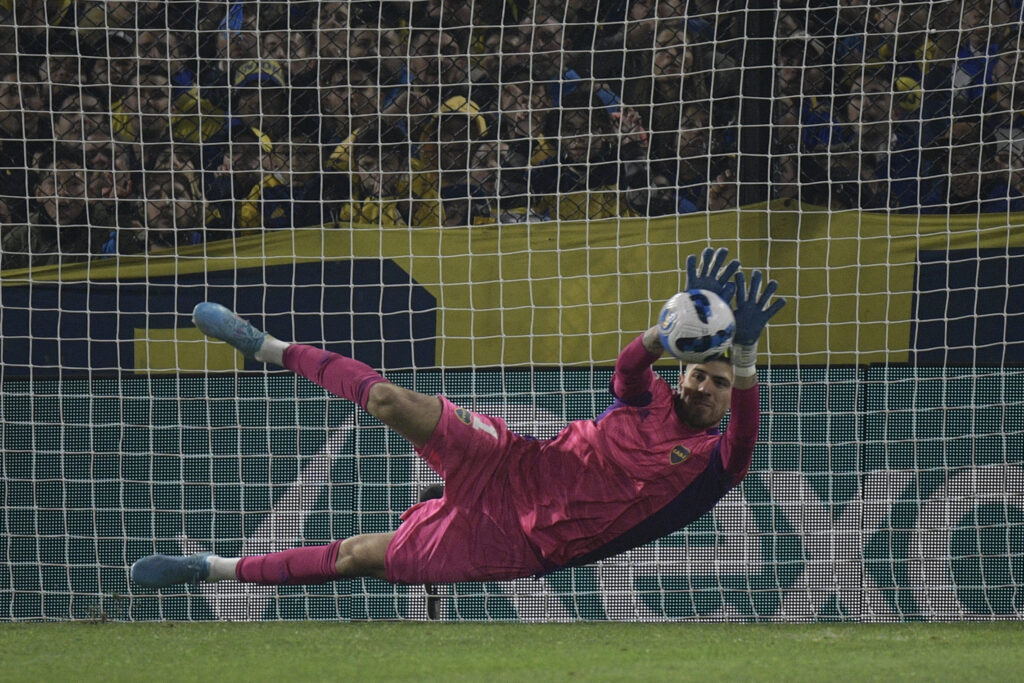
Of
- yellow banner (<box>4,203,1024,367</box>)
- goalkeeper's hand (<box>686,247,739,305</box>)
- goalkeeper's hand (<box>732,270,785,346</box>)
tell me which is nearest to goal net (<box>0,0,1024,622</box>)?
yellow banner (<box>4,203,1024,367</box>)

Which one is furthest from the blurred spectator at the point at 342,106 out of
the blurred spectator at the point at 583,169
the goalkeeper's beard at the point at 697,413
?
the goalkeeper's beard at the point at 697,413

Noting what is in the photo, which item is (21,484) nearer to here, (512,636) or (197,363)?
(197,363)

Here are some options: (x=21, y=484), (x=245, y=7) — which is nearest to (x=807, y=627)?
(x=21, y=484)

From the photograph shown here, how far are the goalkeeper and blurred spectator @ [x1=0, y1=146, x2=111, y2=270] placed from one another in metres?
2.52

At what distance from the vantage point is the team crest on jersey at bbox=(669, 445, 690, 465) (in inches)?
174

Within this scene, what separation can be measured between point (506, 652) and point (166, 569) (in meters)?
1.41

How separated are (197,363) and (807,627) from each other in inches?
125

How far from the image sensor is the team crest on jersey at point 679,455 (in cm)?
441

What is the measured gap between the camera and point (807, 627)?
5715 mm

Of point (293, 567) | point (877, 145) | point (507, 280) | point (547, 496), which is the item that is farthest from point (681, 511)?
point (877, 145)

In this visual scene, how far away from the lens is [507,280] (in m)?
6.18

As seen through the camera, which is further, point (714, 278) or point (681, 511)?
point (681, 511)

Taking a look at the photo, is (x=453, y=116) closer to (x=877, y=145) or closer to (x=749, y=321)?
(x=877, y=145)

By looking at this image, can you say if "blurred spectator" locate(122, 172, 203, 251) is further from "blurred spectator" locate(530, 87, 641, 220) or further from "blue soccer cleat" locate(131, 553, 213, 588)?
"blue soccer cleat" locate(131, 553, 213, 588)
